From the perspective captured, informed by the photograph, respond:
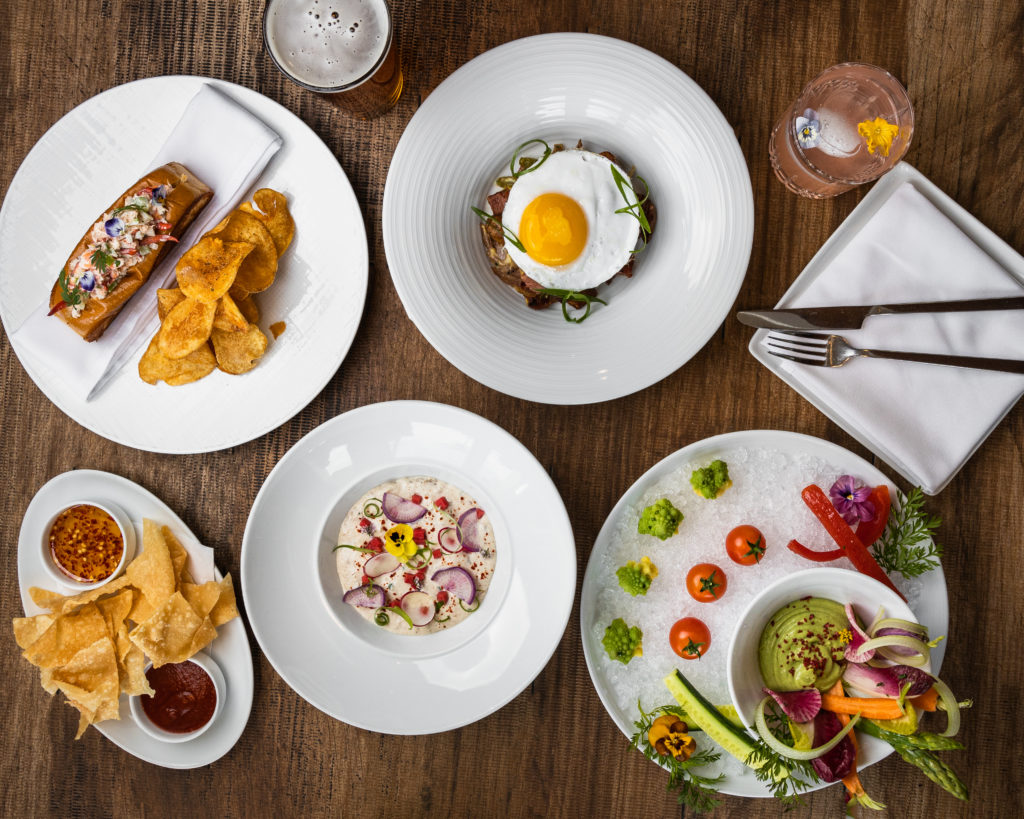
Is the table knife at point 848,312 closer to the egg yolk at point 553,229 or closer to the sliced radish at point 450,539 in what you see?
the egg yolk at point 553,229

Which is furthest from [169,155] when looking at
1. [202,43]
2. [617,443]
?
[617,443]

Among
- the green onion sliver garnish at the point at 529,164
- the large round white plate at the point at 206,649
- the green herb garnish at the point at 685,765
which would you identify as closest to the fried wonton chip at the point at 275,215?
the green onion sliver garnish at the point at 529,164

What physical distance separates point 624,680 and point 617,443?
2.35ft

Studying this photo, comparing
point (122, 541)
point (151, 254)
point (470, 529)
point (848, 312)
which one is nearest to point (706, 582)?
point (470, 529)

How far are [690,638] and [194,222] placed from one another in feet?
6.35

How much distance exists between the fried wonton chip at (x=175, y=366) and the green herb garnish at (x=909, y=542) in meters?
2.03

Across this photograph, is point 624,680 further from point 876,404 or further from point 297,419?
point 297,419

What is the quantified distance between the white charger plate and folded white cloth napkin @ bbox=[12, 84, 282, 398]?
62.5 inches

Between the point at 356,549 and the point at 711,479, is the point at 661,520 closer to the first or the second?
the point at 711,479

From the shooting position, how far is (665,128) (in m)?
1.86

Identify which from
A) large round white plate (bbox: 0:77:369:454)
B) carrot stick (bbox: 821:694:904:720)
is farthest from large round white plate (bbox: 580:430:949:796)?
large round white plate (bbox: 0:77:369:454)

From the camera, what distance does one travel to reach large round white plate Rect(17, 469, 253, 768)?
2.12 meters

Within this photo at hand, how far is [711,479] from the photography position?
1.96m

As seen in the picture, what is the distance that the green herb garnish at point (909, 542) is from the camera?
192cm
